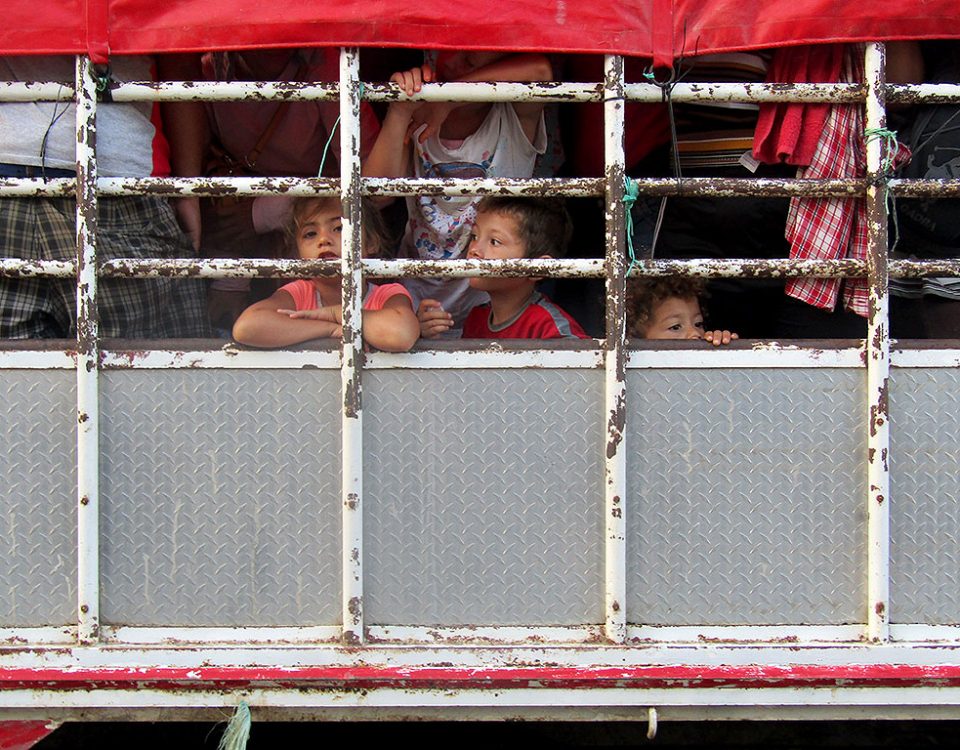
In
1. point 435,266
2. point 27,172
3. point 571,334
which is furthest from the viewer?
point 571,334

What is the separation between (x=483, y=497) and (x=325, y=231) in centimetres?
78

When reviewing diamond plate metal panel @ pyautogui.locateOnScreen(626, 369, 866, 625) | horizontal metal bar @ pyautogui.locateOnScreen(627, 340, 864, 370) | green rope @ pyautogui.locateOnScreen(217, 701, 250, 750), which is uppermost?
horizontal metal bar @ pyautogui.locateOnScreen(627, 340, 864, 370)

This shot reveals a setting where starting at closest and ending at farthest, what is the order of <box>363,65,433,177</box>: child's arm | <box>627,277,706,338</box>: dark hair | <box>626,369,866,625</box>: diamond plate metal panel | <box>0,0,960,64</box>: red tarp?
1. <box>0,0,960,64</box>: red tarp
2. <box>626,369,866,625</box>: diamond plate metal panel
3. <box>363,65,433,177</box>: child's arm
4. <box>627,277,706,338</box>: dark hair

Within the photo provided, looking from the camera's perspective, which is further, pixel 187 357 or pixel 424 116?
pixel 424 116

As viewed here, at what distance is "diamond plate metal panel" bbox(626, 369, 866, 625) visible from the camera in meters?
2.26

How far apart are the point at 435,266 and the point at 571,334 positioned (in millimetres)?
475

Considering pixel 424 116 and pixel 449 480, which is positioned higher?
pixel 424 116

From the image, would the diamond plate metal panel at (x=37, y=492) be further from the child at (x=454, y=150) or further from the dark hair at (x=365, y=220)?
the child at (x=454, y=150)

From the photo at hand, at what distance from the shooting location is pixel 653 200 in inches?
109

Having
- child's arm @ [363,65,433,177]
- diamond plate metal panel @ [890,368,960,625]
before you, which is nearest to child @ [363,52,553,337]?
child's arm @ [363,65,433,177]

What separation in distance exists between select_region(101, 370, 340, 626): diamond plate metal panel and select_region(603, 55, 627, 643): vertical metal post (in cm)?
62

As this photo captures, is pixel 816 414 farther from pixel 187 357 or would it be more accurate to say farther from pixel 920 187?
pixel 187 357

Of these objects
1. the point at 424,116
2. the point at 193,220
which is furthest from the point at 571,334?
the point at 193,220

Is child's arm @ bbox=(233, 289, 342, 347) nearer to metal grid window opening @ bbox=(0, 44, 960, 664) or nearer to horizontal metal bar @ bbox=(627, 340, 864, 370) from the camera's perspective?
metal grid window opening @ bbox=(0, 44, 960, 664)
